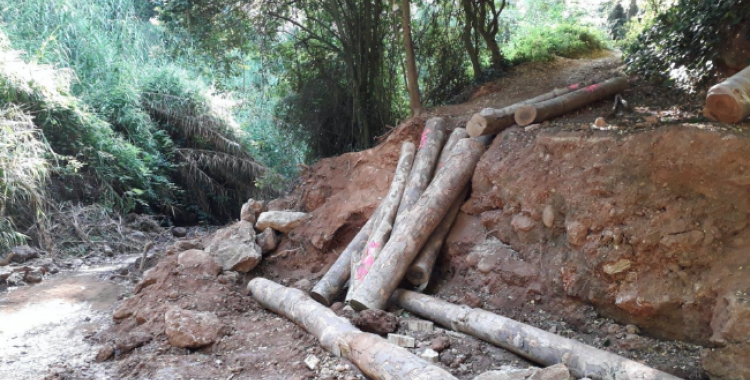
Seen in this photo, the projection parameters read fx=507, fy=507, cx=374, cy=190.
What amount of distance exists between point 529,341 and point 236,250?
375 centimetres

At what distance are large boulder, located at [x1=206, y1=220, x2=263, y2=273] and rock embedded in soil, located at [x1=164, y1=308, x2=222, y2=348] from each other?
1374 millimetres

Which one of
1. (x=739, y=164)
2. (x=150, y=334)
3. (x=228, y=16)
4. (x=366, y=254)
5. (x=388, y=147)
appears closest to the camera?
(x=739, y=164)

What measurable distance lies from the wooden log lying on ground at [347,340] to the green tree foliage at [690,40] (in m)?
4.30

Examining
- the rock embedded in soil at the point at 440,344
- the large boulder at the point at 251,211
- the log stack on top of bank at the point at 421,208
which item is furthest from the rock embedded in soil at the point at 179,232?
the rock embedded in soil at the point at 440,344

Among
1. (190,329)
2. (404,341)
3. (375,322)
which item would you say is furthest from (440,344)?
(190,329)

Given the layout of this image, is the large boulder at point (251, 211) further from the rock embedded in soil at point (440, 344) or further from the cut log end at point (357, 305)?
the rock embedded in soil at point (440, 344)

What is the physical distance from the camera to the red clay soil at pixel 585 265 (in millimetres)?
3477

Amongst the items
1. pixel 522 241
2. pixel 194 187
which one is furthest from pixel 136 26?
pixel 522 241

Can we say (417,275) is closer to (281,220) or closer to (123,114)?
(281,220)

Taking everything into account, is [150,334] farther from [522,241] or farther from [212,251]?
[522,241]

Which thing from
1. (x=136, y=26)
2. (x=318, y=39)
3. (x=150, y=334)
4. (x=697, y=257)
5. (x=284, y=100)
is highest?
(x=136, y=26)

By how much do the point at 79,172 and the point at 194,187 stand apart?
2.87 metres

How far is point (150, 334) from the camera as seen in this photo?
15.2 ft

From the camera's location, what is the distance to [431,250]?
202 inches
